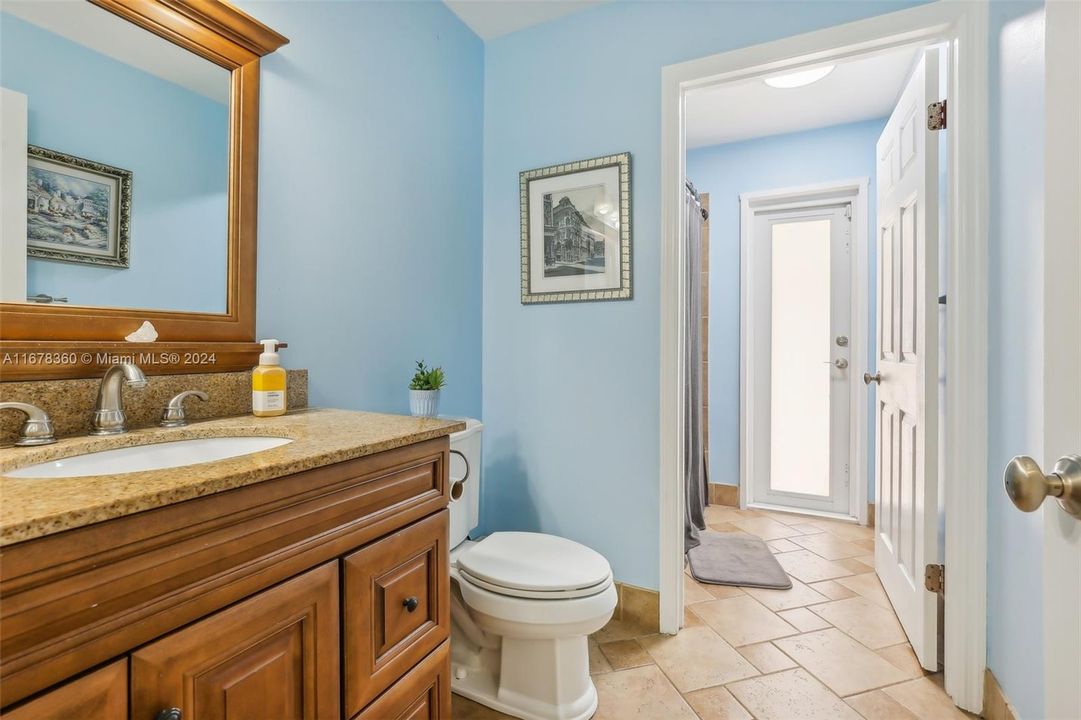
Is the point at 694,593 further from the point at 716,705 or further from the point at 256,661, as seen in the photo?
the point at 256,661

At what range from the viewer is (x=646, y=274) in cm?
197

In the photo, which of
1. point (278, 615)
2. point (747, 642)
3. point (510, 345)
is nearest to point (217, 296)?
point (278, 615)

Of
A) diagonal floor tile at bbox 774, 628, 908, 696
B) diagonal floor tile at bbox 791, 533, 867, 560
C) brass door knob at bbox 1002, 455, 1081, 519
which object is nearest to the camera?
brass door knob at bbox 1002, 455, 1081, 519

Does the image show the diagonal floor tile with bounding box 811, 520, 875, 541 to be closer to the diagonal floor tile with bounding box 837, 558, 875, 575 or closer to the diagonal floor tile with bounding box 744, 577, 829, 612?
the diagonal floor tile with bounding box 837, 558, 875, 575

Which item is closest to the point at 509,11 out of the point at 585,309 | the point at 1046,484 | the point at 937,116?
the point at 585,309

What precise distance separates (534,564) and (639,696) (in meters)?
0.54

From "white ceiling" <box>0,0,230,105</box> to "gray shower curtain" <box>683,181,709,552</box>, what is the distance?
204cm

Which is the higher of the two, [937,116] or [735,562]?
[937,116]

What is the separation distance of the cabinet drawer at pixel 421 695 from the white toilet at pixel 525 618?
314 mm

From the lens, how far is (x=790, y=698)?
5.11 feet

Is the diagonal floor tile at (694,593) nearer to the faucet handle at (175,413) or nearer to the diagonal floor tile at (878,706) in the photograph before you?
the diagonal floor tile at (878,706)

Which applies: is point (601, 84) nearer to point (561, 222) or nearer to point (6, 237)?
point (561, 222)

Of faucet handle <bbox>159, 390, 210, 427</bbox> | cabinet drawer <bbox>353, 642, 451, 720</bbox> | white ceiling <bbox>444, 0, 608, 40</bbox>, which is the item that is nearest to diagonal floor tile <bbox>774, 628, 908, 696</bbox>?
cabinet drawer <bbox>353, 642, 451, 720</bbox>

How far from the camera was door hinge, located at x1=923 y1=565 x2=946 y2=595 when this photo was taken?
1.61 meters
